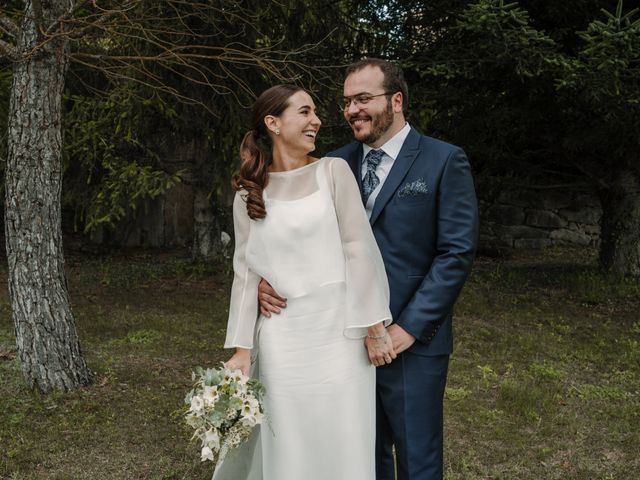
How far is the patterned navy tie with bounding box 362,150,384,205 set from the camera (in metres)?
3.06

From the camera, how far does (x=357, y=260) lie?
2.80 metres

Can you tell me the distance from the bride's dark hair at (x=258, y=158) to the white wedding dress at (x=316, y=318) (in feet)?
0.18

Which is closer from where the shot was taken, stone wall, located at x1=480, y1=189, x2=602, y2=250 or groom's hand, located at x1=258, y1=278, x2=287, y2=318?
groom's hand, located at x1=258, y1=278, x2=287, y2=318

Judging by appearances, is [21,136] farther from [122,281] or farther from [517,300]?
[517,300]

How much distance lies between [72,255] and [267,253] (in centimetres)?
1238

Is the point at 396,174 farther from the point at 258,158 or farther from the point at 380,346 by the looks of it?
the point at 380,346

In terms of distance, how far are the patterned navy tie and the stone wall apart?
39.5 ft

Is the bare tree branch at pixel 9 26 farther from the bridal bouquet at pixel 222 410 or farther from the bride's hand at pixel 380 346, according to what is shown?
the bride's hand at pixel 380 346

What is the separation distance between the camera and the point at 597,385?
609 centimetres

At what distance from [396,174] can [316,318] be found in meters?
0.71

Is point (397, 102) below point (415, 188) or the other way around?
the other way around

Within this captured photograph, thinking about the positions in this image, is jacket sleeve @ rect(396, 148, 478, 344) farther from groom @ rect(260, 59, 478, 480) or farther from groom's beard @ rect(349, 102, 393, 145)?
groom's beard @ rect(349, 102, 393, 145)

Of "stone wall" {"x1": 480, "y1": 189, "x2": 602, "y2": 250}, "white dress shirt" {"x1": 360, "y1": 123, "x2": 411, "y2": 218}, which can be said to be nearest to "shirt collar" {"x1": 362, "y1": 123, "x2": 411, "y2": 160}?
"white dress shirt" {"x1": 360, "y1": 123, "x2": 411, "y2": 218}
